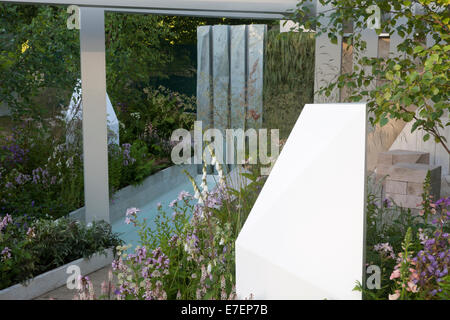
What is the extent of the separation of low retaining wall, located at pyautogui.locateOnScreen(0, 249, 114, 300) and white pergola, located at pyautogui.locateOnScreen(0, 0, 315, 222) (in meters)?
0.45

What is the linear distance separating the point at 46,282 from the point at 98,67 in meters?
1.76

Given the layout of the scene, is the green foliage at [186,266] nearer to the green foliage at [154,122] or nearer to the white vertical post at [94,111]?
the white vertical post at [94,111]

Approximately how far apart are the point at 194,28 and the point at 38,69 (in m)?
8.91

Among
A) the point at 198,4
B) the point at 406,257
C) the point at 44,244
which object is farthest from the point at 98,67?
the point at 406,257

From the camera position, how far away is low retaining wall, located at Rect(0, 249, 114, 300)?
3580 millimetres

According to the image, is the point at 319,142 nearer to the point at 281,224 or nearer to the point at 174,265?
the point at 281,224

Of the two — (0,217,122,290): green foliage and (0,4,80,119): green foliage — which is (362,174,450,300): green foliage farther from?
(0,4,80,119): green foliage

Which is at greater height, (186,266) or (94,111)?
(94,111)

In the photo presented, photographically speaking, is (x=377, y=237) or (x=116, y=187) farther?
(x=116, y=187)

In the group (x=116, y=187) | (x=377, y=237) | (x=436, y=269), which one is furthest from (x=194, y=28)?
(x=436, y=269)

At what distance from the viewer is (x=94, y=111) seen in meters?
4.50

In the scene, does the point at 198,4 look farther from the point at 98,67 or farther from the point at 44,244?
the point at 44,244

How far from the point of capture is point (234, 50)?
7.88 m

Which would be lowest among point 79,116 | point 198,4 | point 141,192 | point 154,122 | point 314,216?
point 141,192
